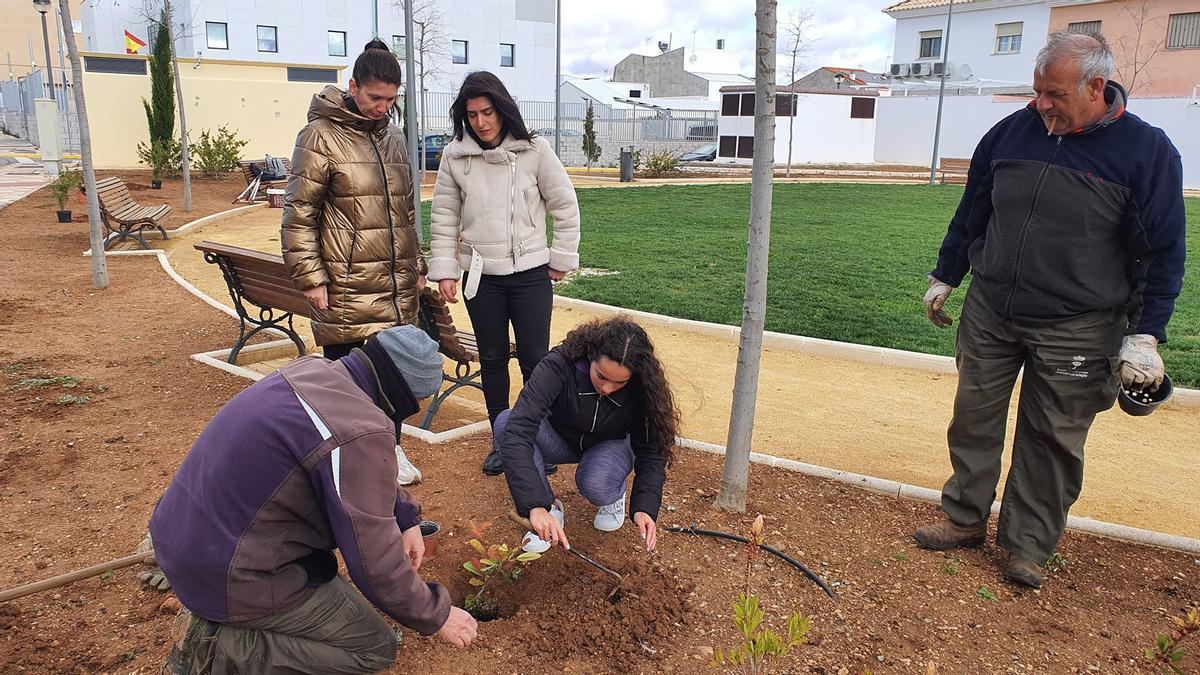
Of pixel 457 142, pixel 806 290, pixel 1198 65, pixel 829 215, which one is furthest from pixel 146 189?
pixel 1198 65

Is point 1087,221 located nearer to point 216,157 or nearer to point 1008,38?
point 216,157

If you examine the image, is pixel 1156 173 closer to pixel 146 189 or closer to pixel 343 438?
pixel 343 438

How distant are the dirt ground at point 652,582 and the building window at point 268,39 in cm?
3507

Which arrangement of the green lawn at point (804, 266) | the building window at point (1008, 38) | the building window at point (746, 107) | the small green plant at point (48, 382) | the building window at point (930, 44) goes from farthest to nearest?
the building window at point (930, 44) → the building window at point (1008, 38) → the building window at point (746, 107) → the green lawn at point (804, 266) → the small green plant at point (48, 382)

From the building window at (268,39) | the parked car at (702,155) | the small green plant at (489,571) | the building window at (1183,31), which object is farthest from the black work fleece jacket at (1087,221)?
the building window at (268,39)

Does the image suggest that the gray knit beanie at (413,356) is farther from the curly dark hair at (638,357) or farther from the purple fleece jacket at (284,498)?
the curly dark hair at (638,357)

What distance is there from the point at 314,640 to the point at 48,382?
3.99 metres

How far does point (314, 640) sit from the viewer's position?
7.73 ft

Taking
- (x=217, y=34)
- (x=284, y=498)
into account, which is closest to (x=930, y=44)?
(x=217, y=34)

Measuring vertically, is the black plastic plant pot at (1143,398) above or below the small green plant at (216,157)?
below

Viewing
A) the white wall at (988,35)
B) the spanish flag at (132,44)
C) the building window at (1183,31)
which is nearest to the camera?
the spanish flag at (132,44)

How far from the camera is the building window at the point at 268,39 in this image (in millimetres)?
36031

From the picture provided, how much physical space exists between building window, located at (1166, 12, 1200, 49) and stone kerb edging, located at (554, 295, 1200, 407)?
3373 cm

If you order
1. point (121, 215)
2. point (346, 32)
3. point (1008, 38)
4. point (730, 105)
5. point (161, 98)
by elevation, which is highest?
point (1008, 38)
